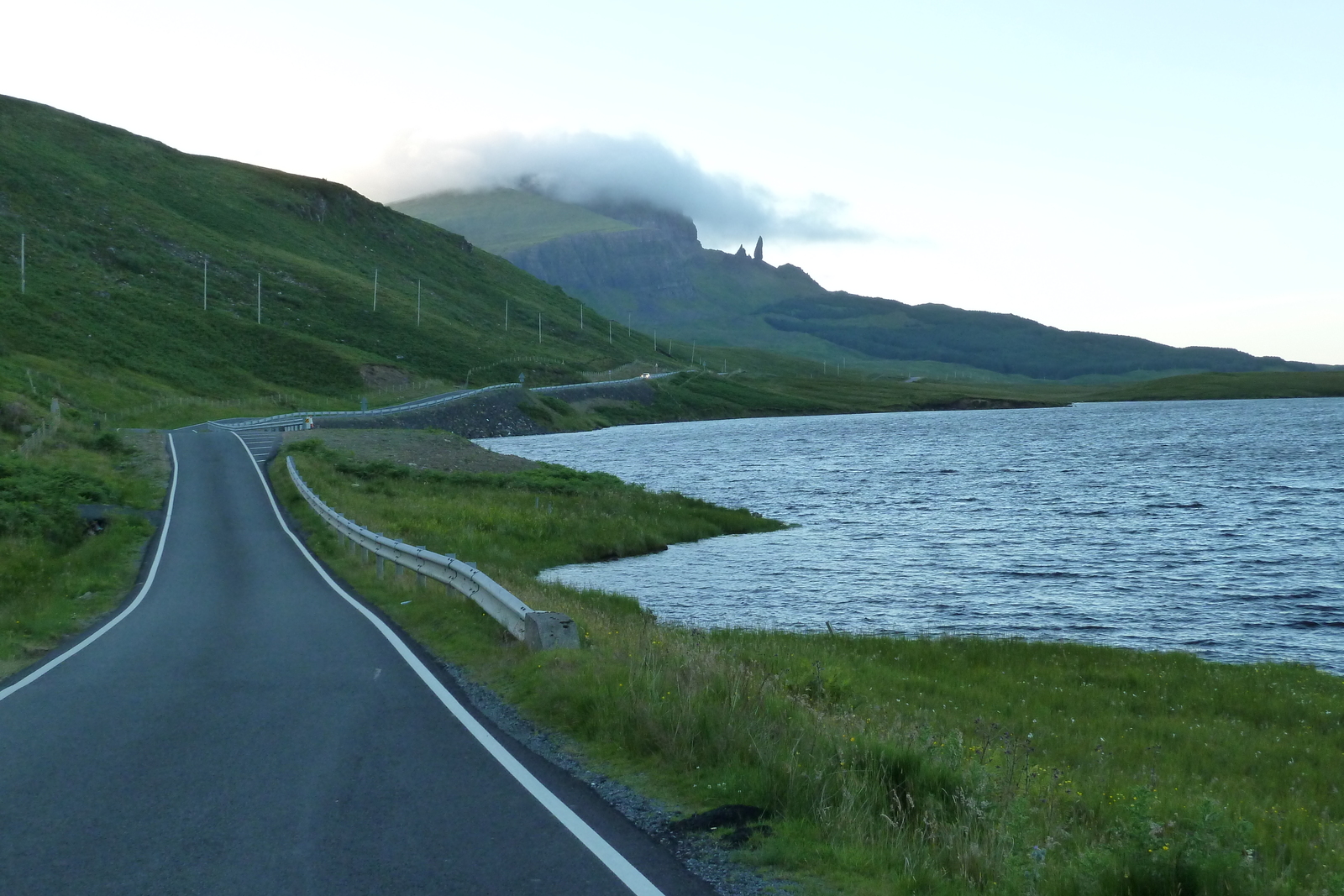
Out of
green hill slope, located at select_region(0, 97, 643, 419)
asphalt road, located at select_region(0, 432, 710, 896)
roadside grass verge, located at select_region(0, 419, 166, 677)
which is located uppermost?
green hill slope, located at select_region(0, 97, 643, 419)

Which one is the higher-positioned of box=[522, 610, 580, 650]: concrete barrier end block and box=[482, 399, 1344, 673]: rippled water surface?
box=[522, 610, 580, 650]: concrete barrier end block

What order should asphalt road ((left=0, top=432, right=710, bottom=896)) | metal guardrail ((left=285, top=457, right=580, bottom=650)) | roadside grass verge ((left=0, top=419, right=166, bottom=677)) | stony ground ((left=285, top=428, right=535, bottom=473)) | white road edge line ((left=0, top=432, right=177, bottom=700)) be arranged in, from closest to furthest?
1. asphalt road ((left=0, top=432, right=710, bottom=896))
2. white road edge line ((left=0, top=432, right=177, bottom=700))
3. metal guardrail ((left=285, top=457, right=580, bottom=650))
4. roadside grass verge ((left=0, top=419, right=166, bottom=677))
5. stony ground ((left=285, top=428, right=535, bottom=473))

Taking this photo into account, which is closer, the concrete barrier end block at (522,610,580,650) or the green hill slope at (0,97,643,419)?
the concrete barrier end block at (522,610,580,650)

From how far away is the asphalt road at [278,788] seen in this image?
21.2 ft

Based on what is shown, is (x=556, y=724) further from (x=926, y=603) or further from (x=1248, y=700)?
(x=926, y=603)

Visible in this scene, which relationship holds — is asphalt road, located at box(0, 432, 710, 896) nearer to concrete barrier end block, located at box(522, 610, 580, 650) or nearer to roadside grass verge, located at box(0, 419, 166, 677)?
concrete barrier end block, located at box(522, 610, 580, 650)

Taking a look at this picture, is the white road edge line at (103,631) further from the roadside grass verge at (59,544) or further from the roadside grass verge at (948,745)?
the roadside grass verge at (948,745)

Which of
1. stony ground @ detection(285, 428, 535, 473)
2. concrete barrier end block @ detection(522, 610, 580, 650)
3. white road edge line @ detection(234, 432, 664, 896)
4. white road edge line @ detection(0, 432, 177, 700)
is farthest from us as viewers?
stony ground @ detection(285, 428, 535, 473)

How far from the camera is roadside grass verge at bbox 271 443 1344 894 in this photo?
6.38 m

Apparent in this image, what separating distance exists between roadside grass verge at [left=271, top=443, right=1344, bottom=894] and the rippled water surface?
479 cm

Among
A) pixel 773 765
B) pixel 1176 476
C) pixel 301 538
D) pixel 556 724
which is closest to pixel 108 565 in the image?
pixel 301 538

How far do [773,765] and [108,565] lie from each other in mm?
21468

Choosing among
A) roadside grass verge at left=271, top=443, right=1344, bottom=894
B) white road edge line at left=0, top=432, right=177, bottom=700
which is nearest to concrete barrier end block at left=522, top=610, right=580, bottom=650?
roadside grass verge at left=271, top=443, right=1344, bottom=894

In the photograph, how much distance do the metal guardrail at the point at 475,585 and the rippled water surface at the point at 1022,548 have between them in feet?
22.2
